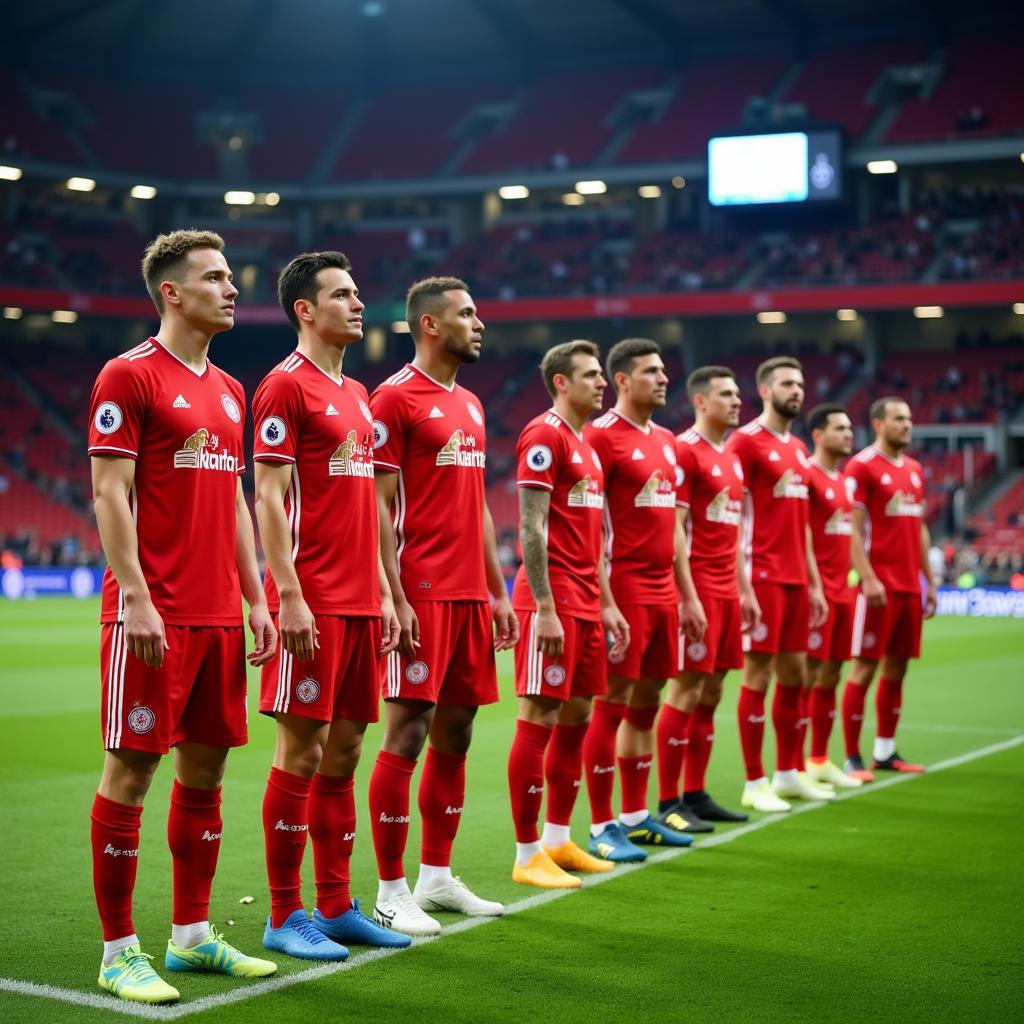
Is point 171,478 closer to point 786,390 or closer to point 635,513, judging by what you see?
point 635,513

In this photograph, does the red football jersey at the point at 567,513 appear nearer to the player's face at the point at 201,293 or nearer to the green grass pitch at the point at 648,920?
the green grass pitch at the point at 648,920

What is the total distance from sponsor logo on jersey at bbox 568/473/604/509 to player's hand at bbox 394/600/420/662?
1.39 metres

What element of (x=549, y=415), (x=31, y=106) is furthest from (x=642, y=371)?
(x=31, y=106)

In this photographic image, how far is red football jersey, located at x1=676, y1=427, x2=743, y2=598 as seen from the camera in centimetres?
830

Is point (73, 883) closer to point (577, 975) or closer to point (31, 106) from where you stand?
point (577, 975)

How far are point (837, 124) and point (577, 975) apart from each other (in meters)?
38.6

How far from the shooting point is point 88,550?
3844 cm

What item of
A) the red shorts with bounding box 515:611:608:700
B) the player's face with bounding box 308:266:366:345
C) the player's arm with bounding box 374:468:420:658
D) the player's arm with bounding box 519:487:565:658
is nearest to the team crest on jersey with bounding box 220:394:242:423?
the player's face with bounding box 308:266:366:345

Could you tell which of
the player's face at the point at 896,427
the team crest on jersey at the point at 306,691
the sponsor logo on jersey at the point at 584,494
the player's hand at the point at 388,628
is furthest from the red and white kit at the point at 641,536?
the player's face at the point at 896,427

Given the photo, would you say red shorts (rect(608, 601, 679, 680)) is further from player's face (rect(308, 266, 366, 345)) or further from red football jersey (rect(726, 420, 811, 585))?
player's face (rect(308, 266, 366, 345))

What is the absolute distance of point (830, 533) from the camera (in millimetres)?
9930

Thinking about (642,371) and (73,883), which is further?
(642,371)

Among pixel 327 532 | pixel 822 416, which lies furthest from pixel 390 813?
pixel 822 416

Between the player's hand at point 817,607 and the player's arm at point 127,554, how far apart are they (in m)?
5.54
